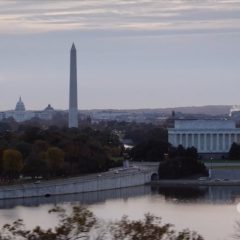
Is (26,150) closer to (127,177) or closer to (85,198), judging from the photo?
(127,177)

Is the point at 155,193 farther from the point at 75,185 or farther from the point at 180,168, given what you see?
the point at 180,168

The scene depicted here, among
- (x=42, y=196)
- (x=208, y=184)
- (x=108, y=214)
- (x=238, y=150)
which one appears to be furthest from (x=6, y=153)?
(x=238, y=150)

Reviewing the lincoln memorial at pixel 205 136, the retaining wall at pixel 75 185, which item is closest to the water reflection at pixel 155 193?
the retaining wall at pixel 75 185

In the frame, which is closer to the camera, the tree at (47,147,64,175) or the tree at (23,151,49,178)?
the tree at (23,151,49,178)

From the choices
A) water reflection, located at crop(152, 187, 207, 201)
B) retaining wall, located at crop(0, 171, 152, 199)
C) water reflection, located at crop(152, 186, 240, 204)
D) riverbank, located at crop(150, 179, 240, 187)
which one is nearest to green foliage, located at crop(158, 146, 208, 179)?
riverbank, located at crop(150, 179, 240, 187)

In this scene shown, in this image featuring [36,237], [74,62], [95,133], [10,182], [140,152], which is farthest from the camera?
[74,62]

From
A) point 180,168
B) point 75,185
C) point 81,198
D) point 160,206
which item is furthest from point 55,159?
point 160,206

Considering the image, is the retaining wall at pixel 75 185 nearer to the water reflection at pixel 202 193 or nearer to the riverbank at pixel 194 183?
the riverbank at pixel 194 183

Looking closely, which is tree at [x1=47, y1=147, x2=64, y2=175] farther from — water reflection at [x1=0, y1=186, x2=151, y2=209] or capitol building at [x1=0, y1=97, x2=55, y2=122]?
capitol building at [x1=0, y1=97, x2=55, y2=122]
